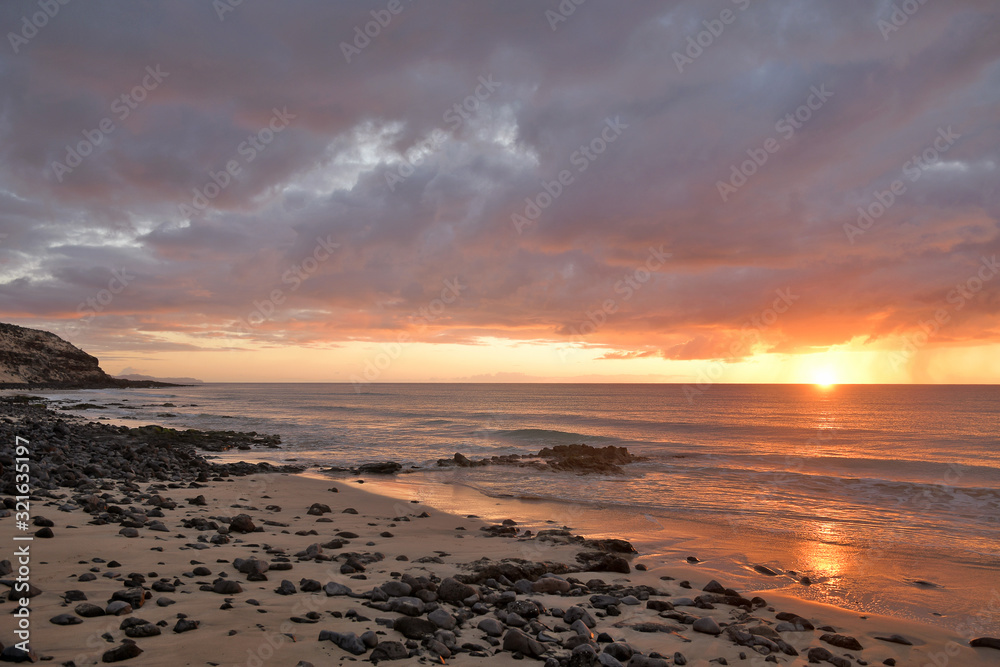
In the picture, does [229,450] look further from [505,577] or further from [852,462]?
[852,462]

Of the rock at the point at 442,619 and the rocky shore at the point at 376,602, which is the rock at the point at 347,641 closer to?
the rocky shore at the point at 376,602

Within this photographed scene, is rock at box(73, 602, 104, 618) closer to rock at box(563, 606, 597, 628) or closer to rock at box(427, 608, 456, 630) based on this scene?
rock at box(427, 608, 456, 630)

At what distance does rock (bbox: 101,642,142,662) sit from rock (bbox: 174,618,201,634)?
560mm

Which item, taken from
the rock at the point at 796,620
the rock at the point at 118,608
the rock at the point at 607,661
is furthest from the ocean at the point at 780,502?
the rock at the point at 118,608

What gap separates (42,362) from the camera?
12900 centimetres

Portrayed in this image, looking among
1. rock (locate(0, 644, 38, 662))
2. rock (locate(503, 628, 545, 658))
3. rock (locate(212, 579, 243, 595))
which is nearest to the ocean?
rock (locate(503, 628, 545, 658))

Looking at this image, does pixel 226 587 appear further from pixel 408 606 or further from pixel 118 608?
pixel 408 606

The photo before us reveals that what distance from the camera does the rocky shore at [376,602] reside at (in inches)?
207

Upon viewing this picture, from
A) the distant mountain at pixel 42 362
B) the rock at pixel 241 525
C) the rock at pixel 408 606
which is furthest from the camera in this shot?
the distant mountain at pixel 42 362

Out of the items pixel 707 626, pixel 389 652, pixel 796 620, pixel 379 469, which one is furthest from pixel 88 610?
pixel 379 469

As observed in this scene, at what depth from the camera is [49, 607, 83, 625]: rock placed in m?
5.14

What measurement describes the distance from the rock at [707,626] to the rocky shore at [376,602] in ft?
0.06

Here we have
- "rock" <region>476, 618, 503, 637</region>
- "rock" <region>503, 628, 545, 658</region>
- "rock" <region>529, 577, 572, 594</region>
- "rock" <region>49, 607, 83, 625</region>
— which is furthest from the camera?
"rock" <region>529, 577, 572, 594</region>

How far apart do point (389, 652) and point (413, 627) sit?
0.62 meters
